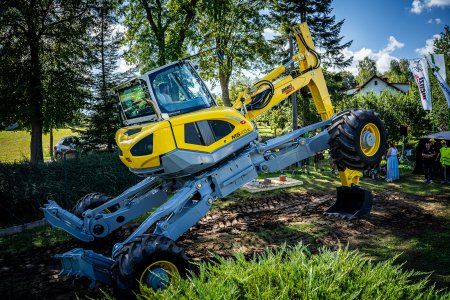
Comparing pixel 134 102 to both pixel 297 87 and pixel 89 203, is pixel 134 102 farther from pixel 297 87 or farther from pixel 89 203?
pixel 297 87

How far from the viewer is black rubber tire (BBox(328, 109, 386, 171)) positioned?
6.23 m

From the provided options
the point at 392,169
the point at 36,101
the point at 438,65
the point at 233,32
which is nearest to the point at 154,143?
the point at 392,169

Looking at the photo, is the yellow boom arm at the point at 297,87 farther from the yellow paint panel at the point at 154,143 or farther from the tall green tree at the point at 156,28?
the tall green tree at the point at 156,28

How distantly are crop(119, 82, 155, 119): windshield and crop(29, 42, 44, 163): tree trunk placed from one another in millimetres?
10991

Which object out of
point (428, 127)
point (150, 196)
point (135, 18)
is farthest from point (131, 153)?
point (428, 127)

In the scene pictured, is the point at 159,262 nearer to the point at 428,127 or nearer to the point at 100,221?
the point at 100,221

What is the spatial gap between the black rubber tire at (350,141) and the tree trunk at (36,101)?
13563 millimetres

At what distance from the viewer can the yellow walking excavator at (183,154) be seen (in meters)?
4.27

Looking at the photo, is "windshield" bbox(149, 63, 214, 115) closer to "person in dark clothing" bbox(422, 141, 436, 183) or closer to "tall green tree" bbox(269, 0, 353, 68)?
"person in dark clothing" bbox(422, 141, 436, 183)

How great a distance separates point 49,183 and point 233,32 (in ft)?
55.8

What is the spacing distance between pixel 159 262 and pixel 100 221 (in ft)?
8.26

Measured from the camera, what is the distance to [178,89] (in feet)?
18.0

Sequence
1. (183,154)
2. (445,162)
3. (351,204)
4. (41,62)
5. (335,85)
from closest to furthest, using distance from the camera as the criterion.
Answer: (183,154) → (351,204) → (445,162) → (41,62) → (335,85)

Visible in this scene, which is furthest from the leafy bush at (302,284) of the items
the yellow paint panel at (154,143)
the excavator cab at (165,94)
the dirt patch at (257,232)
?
the excavator cab at (165,94)
